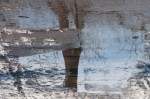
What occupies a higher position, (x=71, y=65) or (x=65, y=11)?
(x=65, y=11)

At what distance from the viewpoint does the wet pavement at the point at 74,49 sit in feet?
5.67

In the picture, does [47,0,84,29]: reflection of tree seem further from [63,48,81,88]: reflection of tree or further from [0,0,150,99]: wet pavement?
[63,48,81,88]: reflection of tree

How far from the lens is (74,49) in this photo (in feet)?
6.26

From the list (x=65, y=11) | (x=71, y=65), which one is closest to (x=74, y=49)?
(x=71, y=65)

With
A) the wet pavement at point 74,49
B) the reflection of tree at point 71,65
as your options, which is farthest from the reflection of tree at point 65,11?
the reflection of tree at point 71,65

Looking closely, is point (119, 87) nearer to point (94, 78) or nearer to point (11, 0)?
point (94, 78)

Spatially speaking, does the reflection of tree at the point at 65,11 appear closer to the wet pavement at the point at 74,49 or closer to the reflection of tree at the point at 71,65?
the wet pavement at the point at 74,49

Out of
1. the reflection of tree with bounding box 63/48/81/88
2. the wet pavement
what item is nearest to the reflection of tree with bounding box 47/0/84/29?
the wet pavement

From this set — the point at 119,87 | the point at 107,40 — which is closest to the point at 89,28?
the point at 107,40

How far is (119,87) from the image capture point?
5.69ft

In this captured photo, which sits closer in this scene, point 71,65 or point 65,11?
point 71,65

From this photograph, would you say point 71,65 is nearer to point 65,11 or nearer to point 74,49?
point 74,49

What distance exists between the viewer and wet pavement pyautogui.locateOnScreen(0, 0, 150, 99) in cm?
173

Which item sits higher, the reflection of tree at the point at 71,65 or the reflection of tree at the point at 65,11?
the reflection of tree at the point at 65,11
